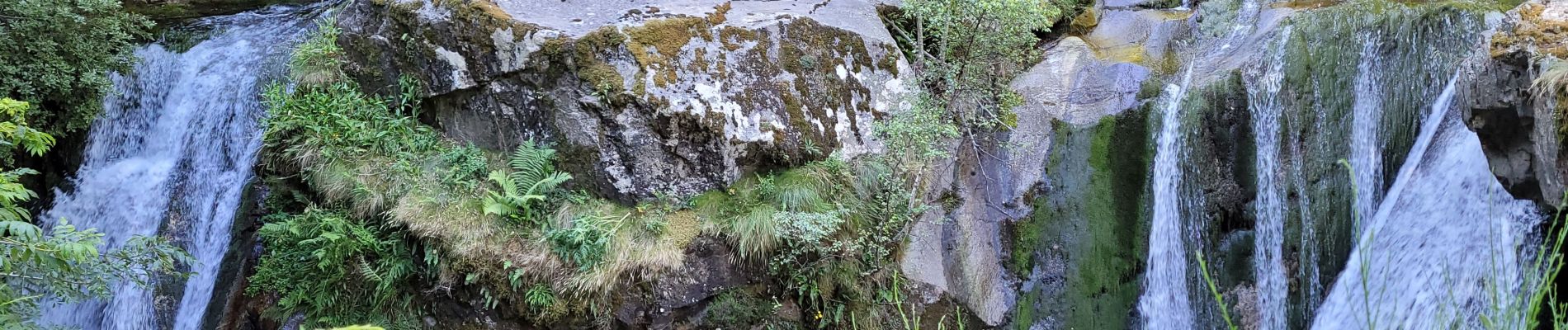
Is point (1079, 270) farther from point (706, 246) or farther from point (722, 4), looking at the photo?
point (722, 4)

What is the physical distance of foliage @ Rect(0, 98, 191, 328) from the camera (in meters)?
4.33

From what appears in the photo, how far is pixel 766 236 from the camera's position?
5.96 meters

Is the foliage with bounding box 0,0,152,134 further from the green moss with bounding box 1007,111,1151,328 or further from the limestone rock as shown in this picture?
the green moss with bounding box 1007,111,1151,328

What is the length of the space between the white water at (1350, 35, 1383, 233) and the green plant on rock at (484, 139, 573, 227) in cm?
525

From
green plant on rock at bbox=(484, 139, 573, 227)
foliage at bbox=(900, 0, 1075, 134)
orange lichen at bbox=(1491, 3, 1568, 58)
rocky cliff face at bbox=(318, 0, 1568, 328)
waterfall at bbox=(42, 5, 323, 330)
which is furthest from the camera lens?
foliage at bbox=(900, 0, 1075, 134)

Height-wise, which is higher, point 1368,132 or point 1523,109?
point 1523,109

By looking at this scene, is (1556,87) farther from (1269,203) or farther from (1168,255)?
(1168,255)

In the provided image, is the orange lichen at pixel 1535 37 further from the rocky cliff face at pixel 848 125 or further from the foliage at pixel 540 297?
the foliage at pixel 540 297

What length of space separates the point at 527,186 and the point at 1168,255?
4.39 metres

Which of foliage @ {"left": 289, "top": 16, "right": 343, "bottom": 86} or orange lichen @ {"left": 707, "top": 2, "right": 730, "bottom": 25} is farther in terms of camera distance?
foliage @ {"left": 289, "top": 16, "right": 343, "bottom": 86}

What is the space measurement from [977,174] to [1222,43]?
7.19 ft

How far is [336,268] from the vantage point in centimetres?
616

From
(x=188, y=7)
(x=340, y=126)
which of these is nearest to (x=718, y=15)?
(x=340, y=126)

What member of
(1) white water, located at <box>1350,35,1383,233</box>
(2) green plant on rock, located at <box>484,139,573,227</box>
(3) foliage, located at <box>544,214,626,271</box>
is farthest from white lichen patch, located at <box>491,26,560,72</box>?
(1) white water, located at <box>1350,35,1383,233</box>
